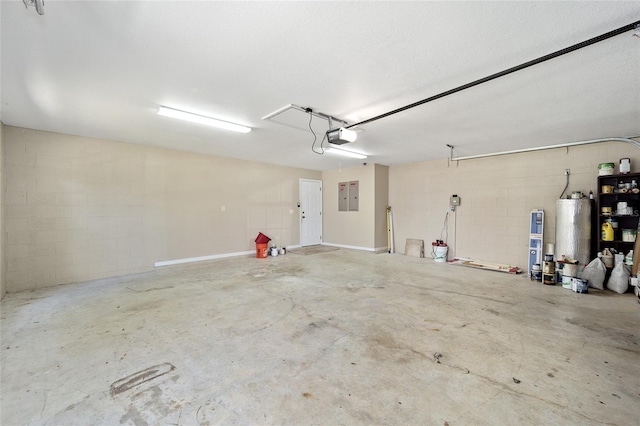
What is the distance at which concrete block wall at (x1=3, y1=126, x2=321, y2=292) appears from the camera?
418cm

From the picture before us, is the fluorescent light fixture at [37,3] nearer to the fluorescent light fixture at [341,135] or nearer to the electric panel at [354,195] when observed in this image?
the fluorescent light fixture at [341,135]

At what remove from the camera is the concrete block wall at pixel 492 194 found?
4.89 meters

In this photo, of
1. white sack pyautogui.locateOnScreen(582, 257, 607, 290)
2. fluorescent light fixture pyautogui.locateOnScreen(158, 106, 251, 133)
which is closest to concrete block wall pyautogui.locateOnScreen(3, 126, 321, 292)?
fluorescent light fixture pyautogui.locateOnScreen(158, 106, 251, 133)

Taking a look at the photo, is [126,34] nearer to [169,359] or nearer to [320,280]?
[169,359]

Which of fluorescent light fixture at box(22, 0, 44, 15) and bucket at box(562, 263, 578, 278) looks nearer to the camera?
fluorescent light fixture at box(22, 0, 44, 15)

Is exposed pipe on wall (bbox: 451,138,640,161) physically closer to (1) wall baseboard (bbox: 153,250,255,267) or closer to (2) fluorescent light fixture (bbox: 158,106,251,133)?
(2) fluorescent light fixture (bbox: 158,106,251,133)

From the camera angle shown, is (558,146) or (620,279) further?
(558,146)

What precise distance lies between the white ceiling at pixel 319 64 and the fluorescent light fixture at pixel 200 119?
14 cm

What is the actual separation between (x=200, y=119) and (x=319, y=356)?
345 cm

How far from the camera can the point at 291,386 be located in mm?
1931

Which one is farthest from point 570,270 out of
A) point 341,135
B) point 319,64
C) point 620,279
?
point 319,64

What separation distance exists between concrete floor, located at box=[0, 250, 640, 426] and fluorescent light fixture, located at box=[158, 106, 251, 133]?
2.59m

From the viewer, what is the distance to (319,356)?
231 cm

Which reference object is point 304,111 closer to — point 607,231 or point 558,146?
point 558,146
